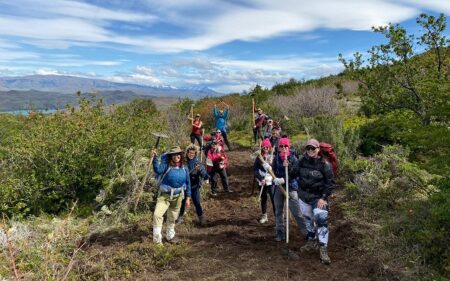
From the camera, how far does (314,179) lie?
250 inches

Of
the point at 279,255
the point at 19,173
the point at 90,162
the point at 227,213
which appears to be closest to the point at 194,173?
the point at 227,213

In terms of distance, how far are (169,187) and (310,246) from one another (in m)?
2.67

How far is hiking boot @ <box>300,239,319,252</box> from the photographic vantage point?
677 centimetres

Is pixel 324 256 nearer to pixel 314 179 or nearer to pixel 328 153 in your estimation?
pixel 314 179

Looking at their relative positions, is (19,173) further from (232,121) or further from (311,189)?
(232,121)

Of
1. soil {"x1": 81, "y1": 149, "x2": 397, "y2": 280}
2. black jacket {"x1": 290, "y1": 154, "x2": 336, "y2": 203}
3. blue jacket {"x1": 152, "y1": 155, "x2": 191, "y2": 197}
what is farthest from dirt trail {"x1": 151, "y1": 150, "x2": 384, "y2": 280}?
blue jacket {"x1": 152, "y1": 155, "x2": 191, "y2": 197}

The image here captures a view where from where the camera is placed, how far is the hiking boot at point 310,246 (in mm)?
6766

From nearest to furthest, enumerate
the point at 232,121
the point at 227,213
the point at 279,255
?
the point at 279,255 → the point at 227,213 → the point at 232,121

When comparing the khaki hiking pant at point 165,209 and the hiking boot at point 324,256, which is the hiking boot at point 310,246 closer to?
the hiking boot at point 324,256

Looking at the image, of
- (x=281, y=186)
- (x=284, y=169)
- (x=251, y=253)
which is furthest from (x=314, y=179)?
(x=251, y=253)

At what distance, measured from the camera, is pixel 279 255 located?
6766 mm

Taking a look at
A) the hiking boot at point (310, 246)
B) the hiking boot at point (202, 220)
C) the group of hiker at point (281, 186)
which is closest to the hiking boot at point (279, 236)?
the group of hiker at point (281, 186)

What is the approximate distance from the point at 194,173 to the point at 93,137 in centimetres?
328

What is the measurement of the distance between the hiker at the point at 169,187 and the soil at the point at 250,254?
0.39 metres
